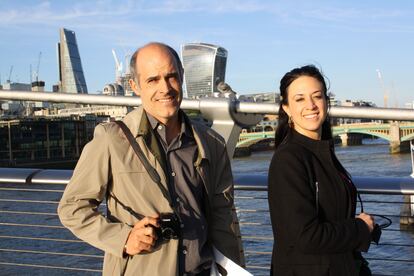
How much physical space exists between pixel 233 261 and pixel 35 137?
43.9 meters

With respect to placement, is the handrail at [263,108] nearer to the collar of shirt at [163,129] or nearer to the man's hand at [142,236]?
the collar of shirt at [163,129]

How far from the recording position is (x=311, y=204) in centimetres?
140

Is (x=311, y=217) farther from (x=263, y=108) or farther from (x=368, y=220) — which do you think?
(x=263, y=108)

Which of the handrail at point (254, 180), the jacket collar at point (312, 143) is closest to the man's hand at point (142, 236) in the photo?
the jacket collar at point (312, 143)

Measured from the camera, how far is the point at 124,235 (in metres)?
1.35

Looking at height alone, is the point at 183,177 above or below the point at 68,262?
above

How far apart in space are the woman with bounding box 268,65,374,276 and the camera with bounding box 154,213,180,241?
0.26 m

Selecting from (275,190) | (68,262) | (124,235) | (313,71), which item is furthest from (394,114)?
(68,262)

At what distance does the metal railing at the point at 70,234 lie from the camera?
2.10m

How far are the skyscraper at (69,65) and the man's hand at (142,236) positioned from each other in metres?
99.5

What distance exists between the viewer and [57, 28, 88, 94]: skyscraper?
9956cm

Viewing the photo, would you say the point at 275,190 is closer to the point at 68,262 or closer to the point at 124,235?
the point at 124,235

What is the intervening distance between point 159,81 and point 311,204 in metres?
0.49

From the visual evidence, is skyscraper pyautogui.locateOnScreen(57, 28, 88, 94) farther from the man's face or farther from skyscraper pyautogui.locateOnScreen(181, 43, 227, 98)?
the man's face
